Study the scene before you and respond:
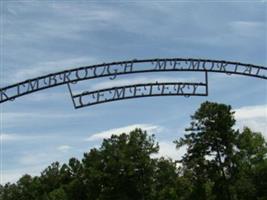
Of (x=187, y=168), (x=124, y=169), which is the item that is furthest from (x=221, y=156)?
(x=124, y=169)

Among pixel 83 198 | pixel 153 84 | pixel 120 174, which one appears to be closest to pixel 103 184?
pixel 120 174

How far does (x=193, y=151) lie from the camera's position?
207 feet

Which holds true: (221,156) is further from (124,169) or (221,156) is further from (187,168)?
(124,169)

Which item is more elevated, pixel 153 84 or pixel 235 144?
pixel 235 144

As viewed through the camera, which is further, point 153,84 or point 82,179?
point 82,179

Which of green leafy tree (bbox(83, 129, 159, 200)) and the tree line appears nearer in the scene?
the tree line

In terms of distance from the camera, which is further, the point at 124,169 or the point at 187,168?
the point at 124,169

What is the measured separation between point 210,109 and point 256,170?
25.6ft

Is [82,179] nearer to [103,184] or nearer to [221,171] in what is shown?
[103,184]

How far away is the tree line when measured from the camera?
61062 mm

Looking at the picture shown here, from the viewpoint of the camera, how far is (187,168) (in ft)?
209

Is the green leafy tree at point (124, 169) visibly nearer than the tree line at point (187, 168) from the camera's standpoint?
No

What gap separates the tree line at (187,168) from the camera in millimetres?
61062

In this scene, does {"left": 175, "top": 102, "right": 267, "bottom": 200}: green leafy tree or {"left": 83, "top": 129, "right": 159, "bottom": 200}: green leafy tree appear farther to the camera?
{"left": 83, "top": 129, "right": 159, "bottom": 200}: green leafy tree
